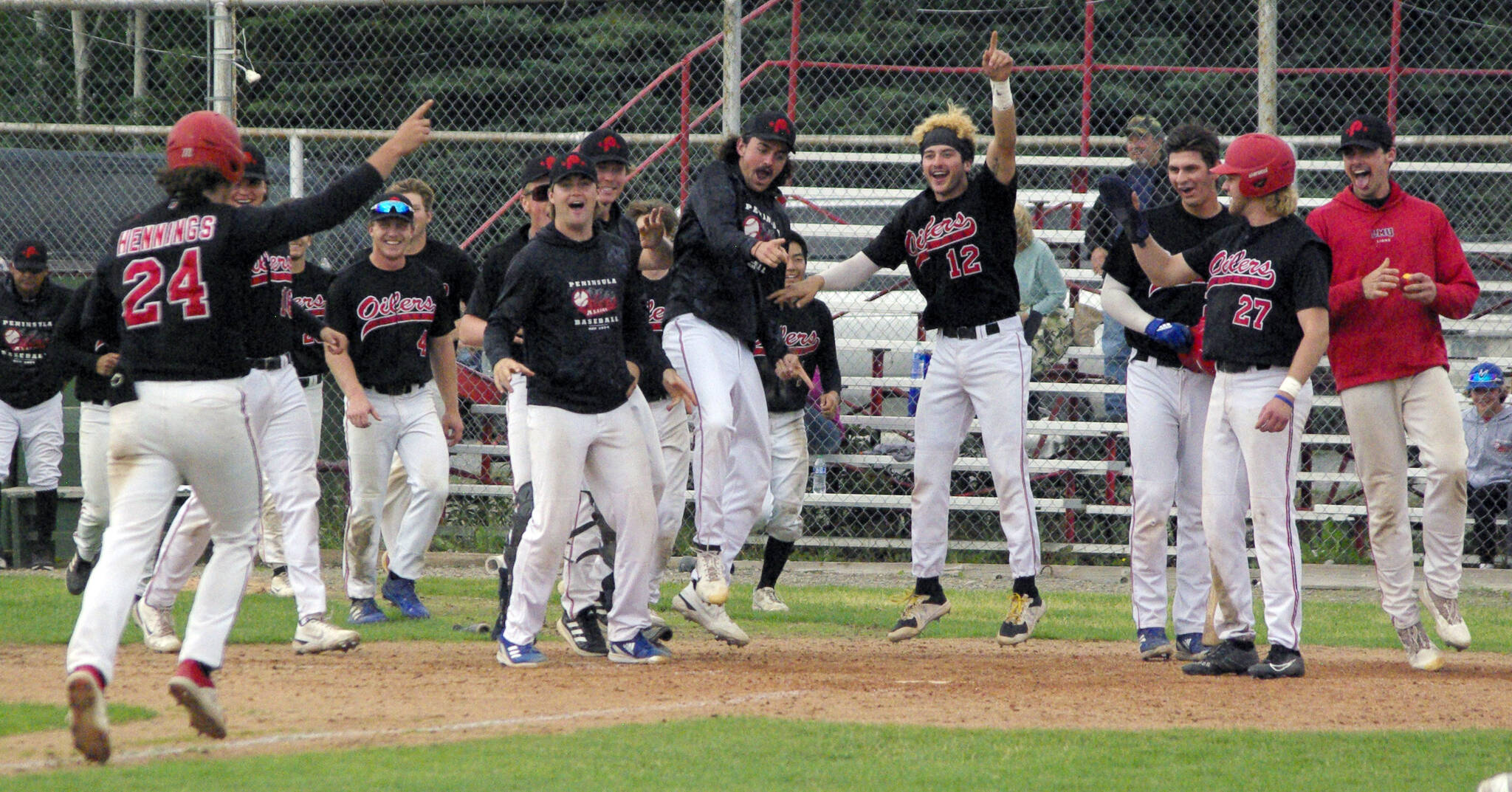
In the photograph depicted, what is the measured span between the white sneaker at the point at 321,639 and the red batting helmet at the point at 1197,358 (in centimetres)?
377

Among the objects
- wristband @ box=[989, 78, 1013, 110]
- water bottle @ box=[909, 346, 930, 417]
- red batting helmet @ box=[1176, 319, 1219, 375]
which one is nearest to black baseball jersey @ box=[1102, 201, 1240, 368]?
red batting helmet @ box=[1176, 319, 1219, 375]

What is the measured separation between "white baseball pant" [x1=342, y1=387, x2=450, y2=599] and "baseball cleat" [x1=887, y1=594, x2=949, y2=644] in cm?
248

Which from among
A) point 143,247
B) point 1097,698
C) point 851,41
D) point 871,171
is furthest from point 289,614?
point 851,41

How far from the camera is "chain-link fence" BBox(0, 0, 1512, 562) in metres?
12.0

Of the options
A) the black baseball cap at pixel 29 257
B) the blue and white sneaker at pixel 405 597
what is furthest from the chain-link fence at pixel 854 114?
the blue and white sneaker at pixel 405 597

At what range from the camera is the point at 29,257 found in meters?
11.1

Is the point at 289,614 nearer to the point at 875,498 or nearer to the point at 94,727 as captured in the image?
the point at 94,727

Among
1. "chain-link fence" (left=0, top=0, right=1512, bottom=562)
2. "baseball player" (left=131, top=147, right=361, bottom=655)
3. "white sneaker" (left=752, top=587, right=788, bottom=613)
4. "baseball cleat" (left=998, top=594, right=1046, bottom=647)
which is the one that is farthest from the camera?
"chain-link fence" (left=0, top=0, right=1512, bottom=562)

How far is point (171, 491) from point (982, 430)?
12.1 feet

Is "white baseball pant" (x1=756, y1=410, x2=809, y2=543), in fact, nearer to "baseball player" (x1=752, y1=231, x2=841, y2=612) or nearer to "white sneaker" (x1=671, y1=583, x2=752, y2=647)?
"baseball player" (x1=752, y1=231, x2=841, y2=612)

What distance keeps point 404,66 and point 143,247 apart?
14.0 m

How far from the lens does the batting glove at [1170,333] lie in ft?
21.7

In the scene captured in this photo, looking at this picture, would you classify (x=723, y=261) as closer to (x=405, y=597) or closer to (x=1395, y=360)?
(x=405, y=597)

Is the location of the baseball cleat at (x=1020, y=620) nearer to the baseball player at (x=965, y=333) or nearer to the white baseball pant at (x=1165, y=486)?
the baseball player at (x=965, y=333)
